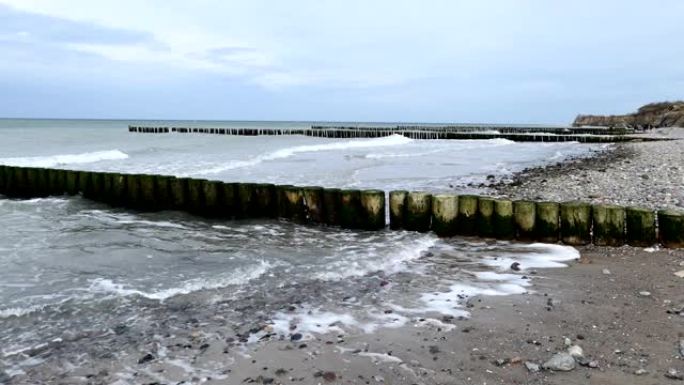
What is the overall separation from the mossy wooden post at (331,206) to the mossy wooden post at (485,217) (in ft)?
8.29

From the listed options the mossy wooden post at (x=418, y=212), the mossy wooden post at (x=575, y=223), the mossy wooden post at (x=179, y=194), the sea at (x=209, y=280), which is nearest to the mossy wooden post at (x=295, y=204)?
the sea at (x=209, y=280)

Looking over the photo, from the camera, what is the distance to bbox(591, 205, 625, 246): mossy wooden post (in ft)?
25.9

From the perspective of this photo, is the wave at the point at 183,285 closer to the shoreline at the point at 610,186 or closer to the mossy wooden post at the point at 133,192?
the mossy wooden post at the point at 133,192

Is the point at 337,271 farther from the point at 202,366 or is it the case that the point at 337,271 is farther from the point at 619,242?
the point at 619,242

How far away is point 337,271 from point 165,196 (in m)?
6.29

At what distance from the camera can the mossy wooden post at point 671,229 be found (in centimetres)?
755

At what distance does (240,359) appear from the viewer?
4.43m

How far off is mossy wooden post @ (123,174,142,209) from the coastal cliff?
209 feet

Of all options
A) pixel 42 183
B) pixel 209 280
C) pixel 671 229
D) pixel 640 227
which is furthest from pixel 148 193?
pixel 671 229

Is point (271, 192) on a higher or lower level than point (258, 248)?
higher

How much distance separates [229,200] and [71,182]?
5368 millimetres

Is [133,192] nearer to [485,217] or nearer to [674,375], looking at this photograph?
[485,217]

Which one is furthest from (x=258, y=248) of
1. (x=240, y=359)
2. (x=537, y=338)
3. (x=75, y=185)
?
(x=75, y=185)

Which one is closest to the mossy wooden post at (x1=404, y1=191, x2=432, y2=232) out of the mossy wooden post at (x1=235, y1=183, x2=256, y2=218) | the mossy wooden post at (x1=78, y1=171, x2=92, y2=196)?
the mossy wooden post at (x1=235, y1=183, x2=256, y2=218)
